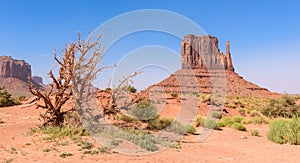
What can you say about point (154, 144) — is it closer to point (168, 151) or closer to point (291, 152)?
point (168, 151)

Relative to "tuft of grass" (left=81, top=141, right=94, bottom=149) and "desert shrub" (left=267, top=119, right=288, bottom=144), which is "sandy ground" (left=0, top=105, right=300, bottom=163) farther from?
"desert shrub" (left=267, top=119, right=288, bottom=144)

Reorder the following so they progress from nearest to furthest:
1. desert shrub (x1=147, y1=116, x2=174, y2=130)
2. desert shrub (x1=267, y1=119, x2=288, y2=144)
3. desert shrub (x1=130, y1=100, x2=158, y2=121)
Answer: desert shrub (x1=267, y1=119, x2=288, y2=144) < desert shrub (x1=147, y1=116, x2=174, y2=130) < desert shrub (x1=130, y1=100, x2=158, y2=121)

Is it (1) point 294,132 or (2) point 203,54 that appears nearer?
(1) point 294,132

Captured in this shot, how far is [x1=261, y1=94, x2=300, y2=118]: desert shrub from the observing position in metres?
27.3

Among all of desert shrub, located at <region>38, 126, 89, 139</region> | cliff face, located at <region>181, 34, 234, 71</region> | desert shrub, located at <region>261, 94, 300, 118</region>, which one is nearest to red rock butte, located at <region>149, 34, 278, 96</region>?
cliff face, located at <region>181, 34, 234, 71</region>

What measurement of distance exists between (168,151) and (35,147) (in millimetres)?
4786

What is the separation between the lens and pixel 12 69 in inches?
4353

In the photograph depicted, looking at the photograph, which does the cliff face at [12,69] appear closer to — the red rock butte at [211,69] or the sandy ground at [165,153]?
the red rock butte at [211,69]

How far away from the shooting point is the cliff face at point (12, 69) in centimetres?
10825

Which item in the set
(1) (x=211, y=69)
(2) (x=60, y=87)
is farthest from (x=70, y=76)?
(1) (x=211, y=69)

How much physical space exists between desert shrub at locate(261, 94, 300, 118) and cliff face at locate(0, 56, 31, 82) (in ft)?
341

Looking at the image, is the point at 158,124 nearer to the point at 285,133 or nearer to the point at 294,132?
the point at 285,133

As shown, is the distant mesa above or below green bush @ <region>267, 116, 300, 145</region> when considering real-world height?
above

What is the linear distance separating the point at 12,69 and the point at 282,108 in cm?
10801
